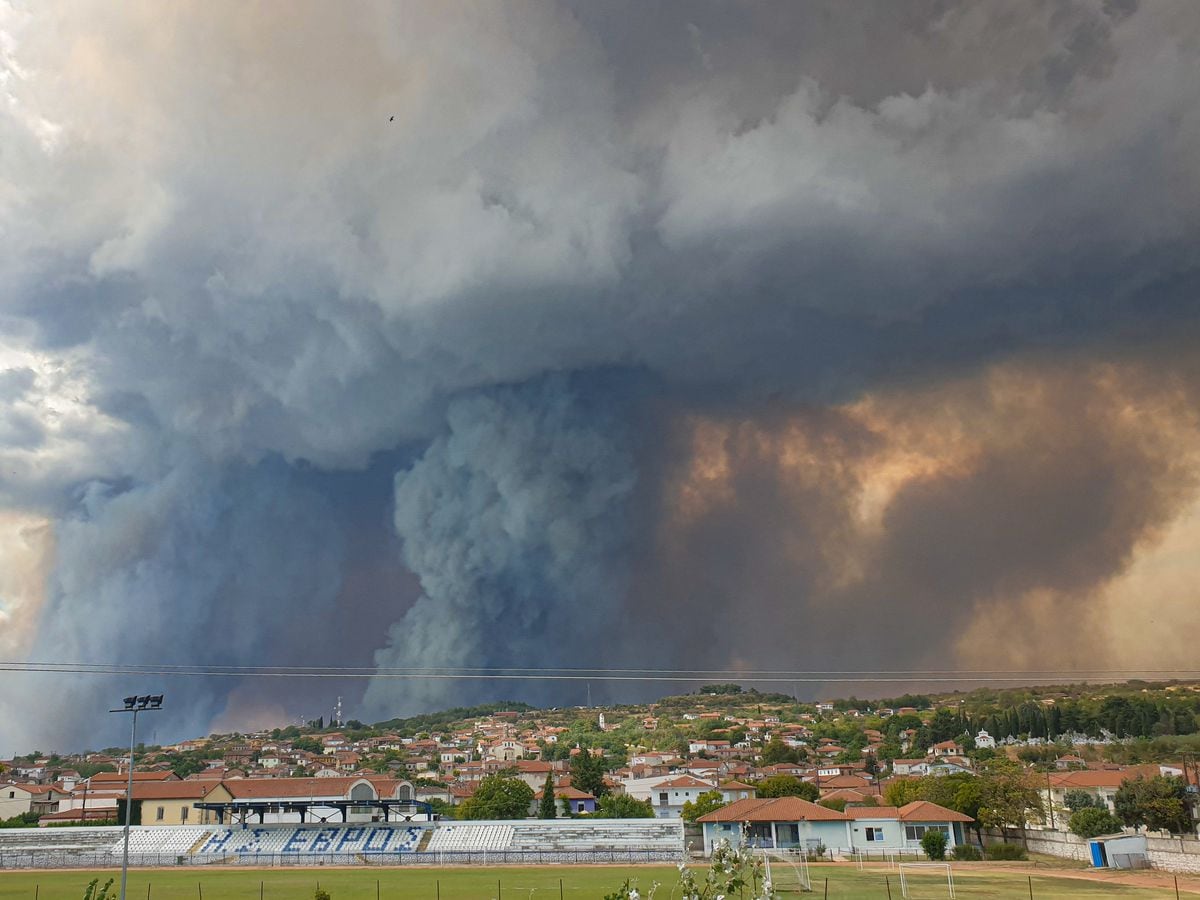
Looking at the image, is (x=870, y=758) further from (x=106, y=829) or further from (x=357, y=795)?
(x=106, y=829)

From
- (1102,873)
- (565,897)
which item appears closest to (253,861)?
(565,897)

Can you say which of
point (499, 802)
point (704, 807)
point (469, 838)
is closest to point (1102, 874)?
point (704, 807)

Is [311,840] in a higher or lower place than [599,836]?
higher

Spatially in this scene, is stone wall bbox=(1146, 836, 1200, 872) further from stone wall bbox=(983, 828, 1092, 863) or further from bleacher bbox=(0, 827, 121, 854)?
bleacher bbox=(0, 827, 121, 854)

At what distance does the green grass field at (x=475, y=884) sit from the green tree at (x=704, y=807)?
88.3 ft

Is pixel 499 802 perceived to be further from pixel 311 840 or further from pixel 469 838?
pixel 311 840

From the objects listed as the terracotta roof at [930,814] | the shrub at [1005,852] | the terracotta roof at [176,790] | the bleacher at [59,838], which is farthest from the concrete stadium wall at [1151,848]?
the terracotta roof at [176,790]

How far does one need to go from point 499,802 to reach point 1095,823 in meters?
57.4

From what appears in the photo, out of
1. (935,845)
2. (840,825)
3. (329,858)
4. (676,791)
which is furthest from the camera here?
(676,791)

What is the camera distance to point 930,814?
83.6m

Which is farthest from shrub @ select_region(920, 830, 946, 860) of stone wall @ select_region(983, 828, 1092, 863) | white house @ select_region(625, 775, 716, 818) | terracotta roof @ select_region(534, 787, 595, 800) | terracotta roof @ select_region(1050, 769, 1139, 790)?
terracotta roof @ select_region(534, 787, 595, 800)

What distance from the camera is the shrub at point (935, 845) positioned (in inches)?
3041

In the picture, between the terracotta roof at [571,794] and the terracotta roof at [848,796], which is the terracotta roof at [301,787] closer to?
the terracotta roof at [571,794]

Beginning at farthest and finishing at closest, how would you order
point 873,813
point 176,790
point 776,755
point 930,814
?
point 776,755, point 176,790, point 873,813, point 930,814
